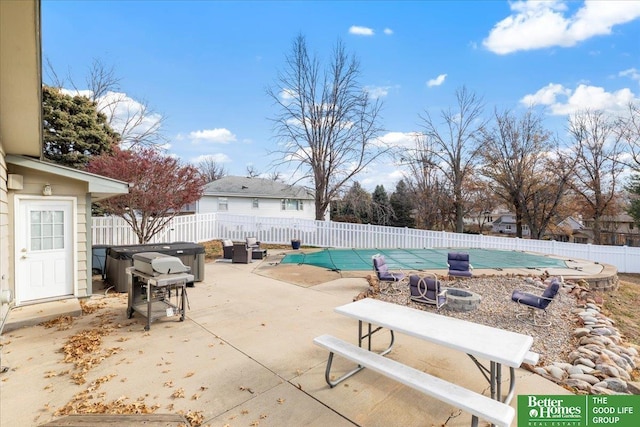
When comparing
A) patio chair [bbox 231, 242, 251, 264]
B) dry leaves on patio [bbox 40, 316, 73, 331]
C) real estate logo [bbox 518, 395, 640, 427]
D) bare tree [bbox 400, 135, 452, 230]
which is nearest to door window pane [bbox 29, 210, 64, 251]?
dry leaves on patio [bbox 40, 316, 73, 331]

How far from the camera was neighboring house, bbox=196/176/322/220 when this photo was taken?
22484mm

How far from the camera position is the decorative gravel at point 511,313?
180 inches

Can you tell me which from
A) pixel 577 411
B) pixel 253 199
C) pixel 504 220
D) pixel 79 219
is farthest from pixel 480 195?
pixel 504 220

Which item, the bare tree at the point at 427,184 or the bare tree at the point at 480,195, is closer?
the bare tree at the point at 427,184

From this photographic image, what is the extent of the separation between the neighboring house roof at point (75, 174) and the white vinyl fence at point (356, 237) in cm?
634

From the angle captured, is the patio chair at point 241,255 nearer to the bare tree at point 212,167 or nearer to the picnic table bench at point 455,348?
the picnic table bench at point 455,348

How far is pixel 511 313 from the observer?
569cm

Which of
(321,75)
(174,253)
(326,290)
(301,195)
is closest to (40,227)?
(174,253)

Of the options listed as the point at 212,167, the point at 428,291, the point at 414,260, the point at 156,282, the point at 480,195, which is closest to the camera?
the point at 156,282

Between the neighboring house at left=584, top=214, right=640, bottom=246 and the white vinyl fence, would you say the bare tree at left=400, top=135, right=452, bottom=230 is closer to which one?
the white vinyl fence

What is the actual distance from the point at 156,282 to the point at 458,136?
887 inches

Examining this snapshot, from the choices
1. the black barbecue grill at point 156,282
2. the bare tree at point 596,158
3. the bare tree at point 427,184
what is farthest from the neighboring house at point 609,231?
the black barbecue grill at point 156,282

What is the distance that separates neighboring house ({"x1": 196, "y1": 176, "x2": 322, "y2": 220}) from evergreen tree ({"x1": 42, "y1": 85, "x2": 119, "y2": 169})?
7.56 meters

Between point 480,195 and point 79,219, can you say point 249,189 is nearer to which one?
point 79,219
